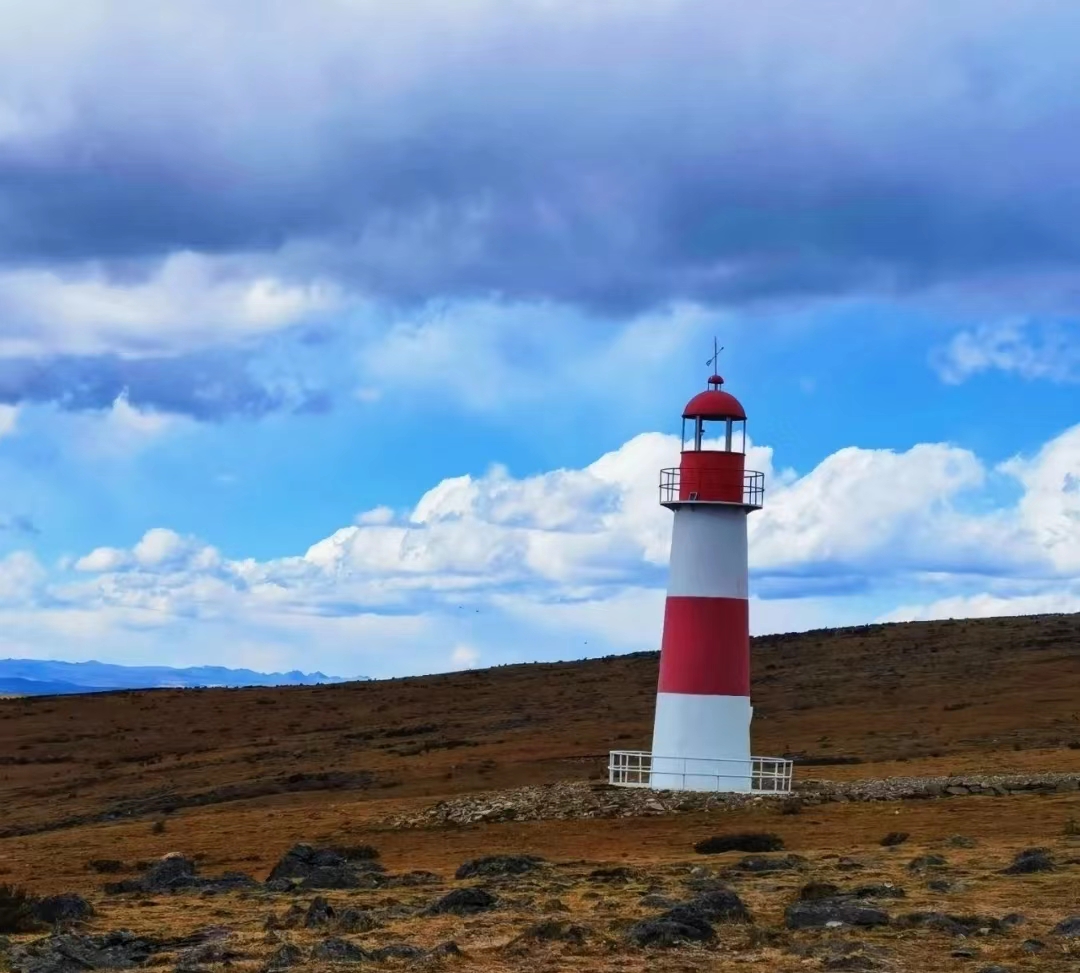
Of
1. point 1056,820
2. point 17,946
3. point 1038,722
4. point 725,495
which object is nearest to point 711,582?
point 725,495

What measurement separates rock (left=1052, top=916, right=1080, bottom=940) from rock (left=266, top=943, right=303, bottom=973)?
8288 millimetres

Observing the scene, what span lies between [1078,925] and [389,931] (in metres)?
7.98

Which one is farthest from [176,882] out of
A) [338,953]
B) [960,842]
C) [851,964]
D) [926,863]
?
[851,964]

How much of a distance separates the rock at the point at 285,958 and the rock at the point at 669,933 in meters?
3.64

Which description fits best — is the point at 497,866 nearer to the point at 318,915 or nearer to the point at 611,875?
the point at 611,875

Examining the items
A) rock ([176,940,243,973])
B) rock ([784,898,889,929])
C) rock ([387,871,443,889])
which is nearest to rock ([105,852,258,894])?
rock ([387,871,443,889])

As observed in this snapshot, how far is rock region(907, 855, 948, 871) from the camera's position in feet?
83.4

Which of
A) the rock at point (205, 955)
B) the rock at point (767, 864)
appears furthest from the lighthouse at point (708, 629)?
the rock at point (205, 955)

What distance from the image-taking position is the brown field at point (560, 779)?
20.4m

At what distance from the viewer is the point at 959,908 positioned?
21.1 metres

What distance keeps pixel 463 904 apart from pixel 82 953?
16.8 feet

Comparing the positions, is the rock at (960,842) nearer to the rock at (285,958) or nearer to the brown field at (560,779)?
the brown field at (560,779)

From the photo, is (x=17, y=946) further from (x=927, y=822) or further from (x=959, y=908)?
(x=927, y=822)

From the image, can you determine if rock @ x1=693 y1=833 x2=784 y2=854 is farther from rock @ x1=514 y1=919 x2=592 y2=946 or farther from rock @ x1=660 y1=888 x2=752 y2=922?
rock @ x1=514 y1=919 x2=592 y2=946
